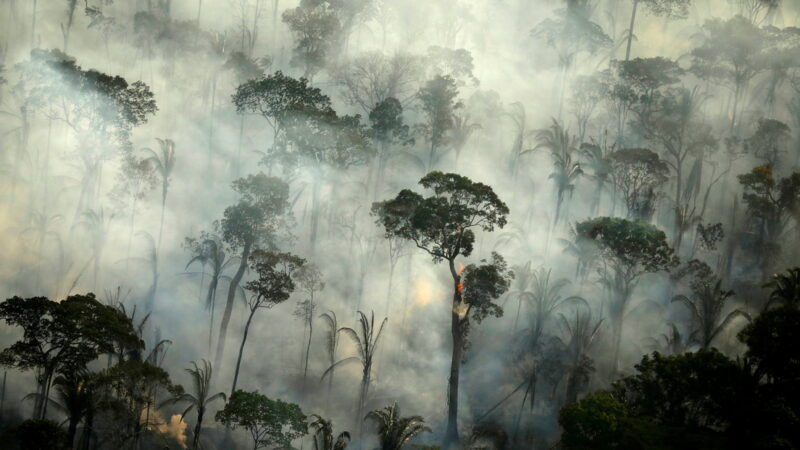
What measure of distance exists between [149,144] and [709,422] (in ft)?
210

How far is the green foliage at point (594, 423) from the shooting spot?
124ft

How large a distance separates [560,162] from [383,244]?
788 inches

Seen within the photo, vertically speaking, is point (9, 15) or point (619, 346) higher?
point (9, 15)

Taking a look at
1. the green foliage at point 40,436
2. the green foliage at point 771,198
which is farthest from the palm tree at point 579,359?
the green foliage at point 40,436

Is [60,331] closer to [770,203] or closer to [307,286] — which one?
[307,286]

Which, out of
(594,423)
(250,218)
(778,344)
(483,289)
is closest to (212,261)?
(250,218)

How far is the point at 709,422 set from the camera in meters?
39.2

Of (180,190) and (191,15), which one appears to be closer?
(180,190)

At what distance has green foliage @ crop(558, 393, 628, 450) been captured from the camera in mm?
37688

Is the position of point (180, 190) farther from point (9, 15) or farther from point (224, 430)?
point (9, 15)

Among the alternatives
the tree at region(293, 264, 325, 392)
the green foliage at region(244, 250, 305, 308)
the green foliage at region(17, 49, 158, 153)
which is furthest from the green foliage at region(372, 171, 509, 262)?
the green foliage at region(17, 49, 158, 153)

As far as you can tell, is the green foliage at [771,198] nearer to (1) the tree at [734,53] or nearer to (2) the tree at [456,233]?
(1) the tree at [734,53]

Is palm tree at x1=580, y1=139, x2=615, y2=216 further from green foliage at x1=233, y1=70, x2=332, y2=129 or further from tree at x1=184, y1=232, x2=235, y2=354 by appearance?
tree at x1=184, y1=232, x2=235, y2=354

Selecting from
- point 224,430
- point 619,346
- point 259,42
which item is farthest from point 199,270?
point 259,42
